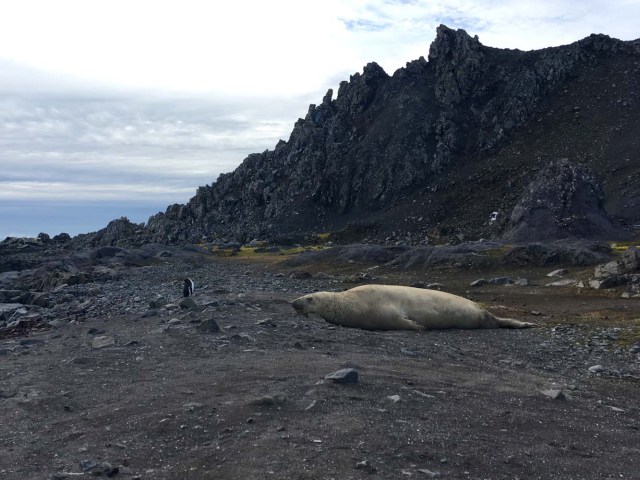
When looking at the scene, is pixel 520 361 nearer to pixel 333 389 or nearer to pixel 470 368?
pixel 470 368

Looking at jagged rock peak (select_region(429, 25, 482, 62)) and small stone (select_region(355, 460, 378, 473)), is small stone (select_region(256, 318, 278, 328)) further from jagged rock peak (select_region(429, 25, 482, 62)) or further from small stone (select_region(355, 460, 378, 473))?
jagged rock peak (select_region(429, 25, 482, 62))

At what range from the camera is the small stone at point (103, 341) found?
13.9m

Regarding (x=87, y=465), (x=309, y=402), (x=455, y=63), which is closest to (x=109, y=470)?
(x=87, y=465)

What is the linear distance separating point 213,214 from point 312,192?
824 inches

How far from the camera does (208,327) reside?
14.6m

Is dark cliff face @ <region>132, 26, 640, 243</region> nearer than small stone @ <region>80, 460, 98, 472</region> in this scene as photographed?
No

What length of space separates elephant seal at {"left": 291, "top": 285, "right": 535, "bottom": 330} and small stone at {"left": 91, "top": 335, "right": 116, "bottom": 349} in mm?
5753

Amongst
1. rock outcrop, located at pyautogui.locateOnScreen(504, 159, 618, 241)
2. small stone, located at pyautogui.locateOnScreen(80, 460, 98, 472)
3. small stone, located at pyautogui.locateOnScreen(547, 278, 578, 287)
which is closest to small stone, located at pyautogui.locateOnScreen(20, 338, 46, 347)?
small stone, located at pyautogui.locateOnScreen(80, 460, 98, 472)

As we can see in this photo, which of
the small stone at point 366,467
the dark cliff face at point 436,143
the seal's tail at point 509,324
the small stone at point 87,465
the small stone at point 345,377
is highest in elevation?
the dark cliff face at point 436,143

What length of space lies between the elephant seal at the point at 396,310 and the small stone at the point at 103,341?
5.75m

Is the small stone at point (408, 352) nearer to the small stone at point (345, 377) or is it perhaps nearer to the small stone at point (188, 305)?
A: the small stone at point (345, 377)

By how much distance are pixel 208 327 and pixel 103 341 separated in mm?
2459

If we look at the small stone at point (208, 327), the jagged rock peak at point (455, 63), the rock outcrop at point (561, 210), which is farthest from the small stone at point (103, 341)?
the jagged rock peak at point (455, 63)

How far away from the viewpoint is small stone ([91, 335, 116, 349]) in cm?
1394
